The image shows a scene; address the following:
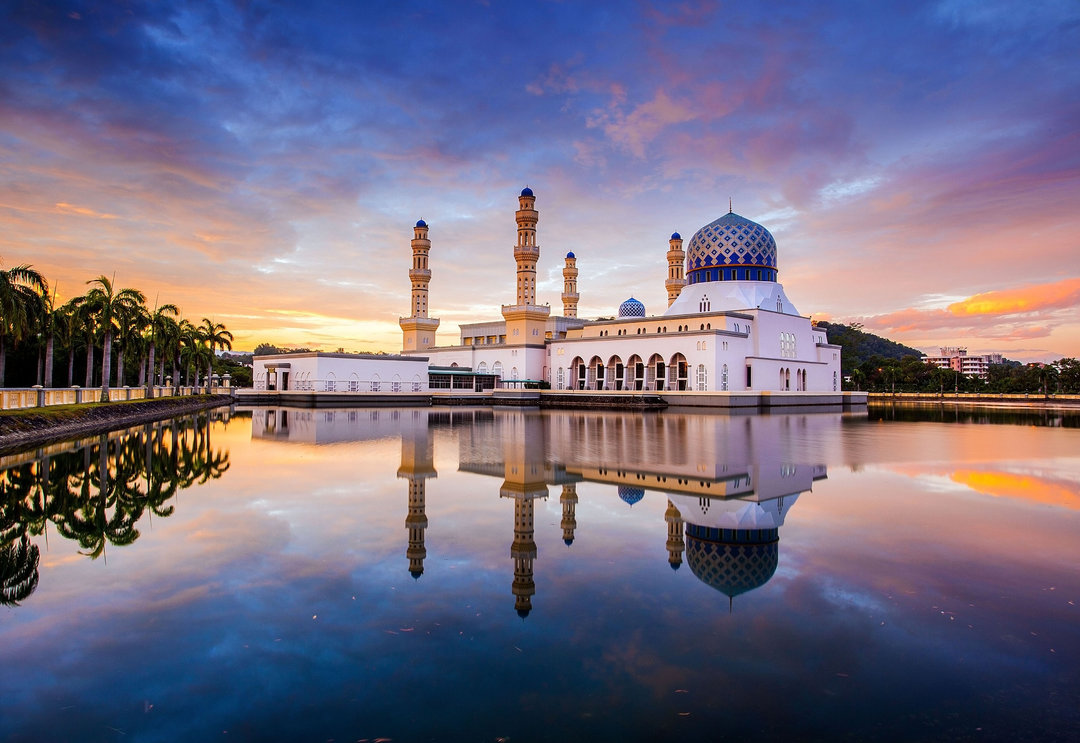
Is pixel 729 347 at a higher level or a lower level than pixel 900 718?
higher

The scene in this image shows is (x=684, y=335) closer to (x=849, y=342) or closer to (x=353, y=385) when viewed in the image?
(x=353, y=385)

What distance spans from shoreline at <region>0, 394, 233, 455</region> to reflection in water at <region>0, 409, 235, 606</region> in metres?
1.05

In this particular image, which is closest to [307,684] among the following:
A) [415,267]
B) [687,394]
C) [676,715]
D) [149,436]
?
[676,715]

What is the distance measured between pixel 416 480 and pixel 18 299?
68.3 feet

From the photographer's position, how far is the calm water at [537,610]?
3.37 m

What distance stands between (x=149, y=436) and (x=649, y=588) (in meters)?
17.0

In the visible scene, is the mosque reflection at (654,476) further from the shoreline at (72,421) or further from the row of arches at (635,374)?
the row of arches at (635,374)

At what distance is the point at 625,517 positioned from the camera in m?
7.75

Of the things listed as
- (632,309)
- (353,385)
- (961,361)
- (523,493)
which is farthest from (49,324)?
(961,361)

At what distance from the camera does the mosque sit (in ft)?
143

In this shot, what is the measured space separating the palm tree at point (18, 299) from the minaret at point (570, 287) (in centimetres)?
4277

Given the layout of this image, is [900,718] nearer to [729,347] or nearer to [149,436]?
[149,436]

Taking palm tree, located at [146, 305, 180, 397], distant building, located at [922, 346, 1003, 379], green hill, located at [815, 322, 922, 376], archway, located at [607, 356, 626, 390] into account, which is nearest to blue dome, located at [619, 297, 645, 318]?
archway, located at [607, 356, 626, 390]

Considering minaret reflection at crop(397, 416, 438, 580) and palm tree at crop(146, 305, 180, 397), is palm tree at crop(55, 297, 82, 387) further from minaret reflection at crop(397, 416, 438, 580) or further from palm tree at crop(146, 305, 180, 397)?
minaret reflection at crop(397, 416, 438, 580)
